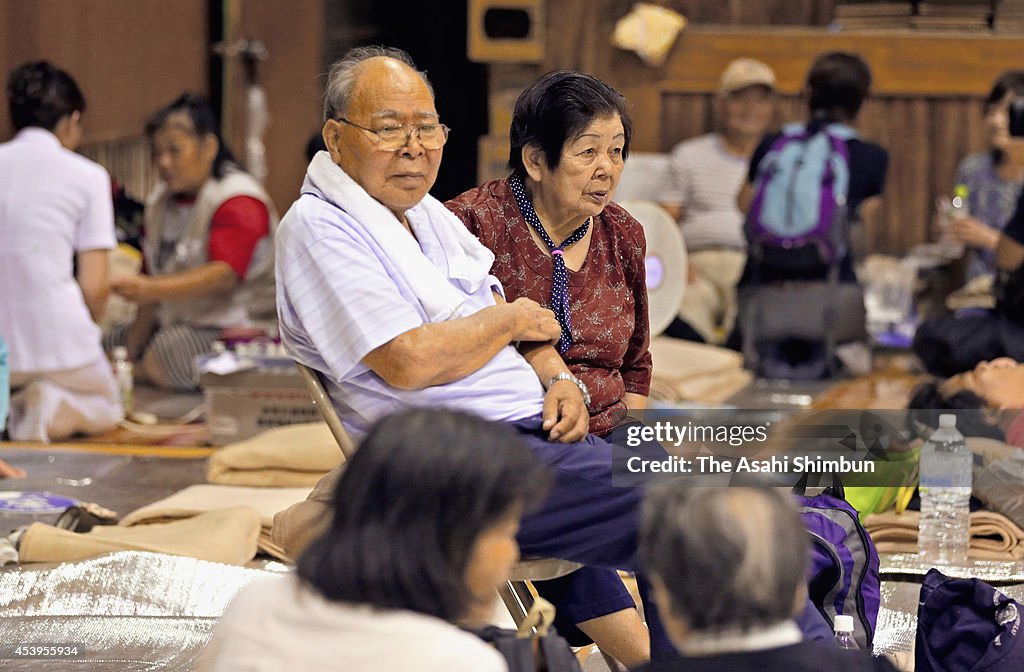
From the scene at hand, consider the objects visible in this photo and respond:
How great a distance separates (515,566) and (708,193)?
508 centimetres

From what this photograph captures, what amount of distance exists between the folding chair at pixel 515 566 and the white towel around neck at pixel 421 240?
240 mm

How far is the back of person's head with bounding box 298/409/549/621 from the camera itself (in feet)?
5.90

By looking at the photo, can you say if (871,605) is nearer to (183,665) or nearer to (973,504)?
(973,504)

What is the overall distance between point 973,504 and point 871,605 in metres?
1.13

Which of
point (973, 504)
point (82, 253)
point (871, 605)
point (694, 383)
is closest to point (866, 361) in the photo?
point (694, 383)

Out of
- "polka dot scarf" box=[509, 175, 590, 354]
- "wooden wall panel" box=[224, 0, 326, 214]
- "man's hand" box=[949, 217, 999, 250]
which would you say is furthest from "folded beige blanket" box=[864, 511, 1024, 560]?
"wooden wall panel" box=[224, 0, 326, 214]

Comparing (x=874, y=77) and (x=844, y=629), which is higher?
(x=874, y=77)

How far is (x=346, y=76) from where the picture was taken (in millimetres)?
2902

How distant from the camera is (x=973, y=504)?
13.6 feet

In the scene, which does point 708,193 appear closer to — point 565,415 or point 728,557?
point 565,415

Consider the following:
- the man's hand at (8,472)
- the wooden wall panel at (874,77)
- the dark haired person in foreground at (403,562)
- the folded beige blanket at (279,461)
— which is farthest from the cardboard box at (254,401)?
the dark haired person in foreground at (403,562)

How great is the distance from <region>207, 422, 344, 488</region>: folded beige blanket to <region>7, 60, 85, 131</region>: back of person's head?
4.68 ft

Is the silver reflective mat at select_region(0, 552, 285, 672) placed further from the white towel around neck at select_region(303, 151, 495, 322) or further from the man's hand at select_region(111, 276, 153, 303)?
the man's hand at select_region(111, 276, 153, 303)

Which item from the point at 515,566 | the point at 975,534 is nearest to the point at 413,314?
the point at 515,566
